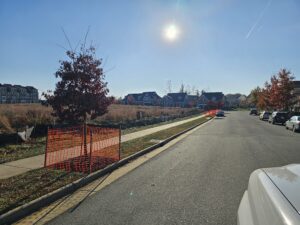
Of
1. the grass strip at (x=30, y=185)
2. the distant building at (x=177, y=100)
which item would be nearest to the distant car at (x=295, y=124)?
the grass strip at (x=30, y=185)

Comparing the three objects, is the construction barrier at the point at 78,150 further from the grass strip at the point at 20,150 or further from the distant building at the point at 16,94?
the distant building at the point at 16,94

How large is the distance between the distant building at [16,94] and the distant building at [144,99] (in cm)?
3807

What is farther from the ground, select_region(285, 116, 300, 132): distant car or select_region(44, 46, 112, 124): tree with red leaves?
select_region(44, 46, 112, 124): tree with red leaves

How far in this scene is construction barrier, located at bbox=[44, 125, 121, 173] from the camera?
29.6ft

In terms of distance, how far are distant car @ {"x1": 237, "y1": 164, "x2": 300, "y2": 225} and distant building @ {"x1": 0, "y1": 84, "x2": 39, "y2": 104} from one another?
111 meters

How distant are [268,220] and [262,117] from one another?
45841 millimetres

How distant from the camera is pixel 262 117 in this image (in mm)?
45281

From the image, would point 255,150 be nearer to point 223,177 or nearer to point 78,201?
point 223,177

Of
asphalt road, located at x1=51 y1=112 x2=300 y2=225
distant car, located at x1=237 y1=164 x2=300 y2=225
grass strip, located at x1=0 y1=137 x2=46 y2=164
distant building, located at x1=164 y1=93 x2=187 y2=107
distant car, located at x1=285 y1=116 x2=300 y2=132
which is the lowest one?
asphalt road, located at x1=51 y1=112 x2=300 y2=225

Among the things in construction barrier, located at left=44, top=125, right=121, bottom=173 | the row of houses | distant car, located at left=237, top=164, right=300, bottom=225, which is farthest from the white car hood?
the row of houses

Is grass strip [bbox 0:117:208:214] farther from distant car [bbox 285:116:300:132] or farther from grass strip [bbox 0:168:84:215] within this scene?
distant car [bbox 285:116:300:132]

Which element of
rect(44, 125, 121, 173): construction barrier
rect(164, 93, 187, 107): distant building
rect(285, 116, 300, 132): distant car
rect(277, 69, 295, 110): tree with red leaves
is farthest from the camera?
rect(164, 93, 187, 107): distant building

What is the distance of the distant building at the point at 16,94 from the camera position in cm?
11131

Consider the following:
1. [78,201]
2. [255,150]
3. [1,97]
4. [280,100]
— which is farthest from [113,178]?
[1,97]
